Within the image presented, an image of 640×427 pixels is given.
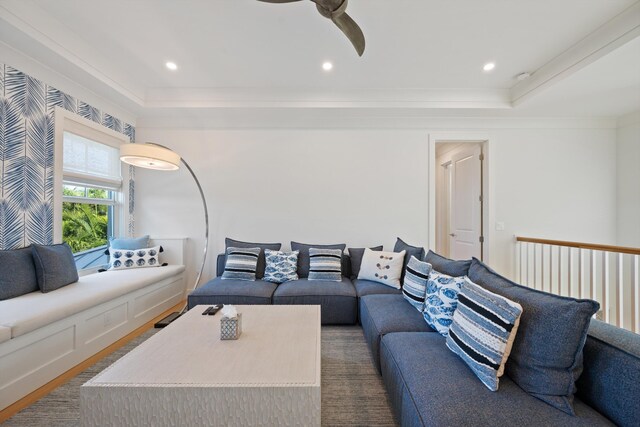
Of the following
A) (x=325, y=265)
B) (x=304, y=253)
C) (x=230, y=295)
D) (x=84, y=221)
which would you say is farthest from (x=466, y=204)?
(x=84, y=221)

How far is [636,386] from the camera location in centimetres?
87

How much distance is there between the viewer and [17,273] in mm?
1945

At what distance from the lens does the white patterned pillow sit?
108 inches

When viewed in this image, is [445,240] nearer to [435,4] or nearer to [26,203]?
[435,4]

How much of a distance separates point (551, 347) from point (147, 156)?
2.95m

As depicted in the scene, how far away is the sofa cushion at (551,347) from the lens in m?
0.99

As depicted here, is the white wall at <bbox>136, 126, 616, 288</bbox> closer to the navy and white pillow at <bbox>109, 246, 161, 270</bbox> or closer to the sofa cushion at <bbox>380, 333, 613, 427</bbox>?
the navy and white pillow at <bbox>109, 246, 161, 270</bbox>

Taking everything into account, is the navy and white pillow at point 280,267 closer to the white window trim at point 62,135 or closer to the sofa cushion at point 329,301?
the sofa cushion at point 329,301

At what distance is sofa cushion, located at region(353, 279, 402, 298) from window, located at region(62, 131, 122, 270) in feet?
10.4

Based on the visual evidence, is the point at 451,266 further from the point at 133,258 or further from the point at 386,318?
the point at 133,258

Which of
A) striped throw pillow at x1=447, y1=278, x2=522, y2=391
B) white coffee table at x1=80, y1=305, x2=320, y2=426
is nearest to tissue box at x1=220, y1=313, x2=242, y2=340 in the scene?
white coffee table at x1=80, y1=305, x2=320, y2=426

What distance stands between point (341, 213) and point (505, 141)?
8.16 ft

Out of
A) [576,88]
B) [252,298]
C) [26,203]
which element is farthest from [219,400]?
[576,88]

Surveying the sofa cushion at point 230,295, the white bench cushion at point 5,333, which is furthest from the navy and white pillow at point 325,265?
the white bench cushion at point 5,333
